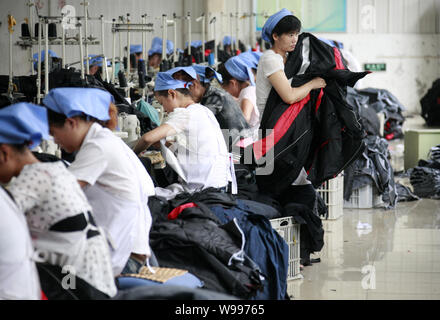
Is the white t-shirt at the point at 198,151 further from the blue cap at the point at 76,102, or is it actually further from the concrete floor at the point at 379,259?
the blue cap at the point at 76,102

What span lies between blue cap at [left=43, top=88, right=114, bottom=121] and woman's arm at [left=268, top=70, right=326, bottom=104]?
1.79 m

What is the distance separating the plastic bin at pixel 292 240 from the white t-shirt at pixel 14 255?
2.16 meters

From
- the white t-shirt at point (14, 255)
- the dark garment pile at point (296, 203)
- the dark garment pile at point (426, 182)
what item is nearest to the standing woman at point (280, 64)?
the dark garment pile at point (296, 203)

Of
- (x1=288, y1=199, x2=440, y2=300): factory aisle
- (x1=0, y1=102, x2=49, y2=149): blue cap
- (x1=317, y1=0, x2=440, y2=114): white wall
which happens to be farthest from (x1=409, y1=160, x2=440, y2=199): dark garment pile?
(x1=317, y1=0, x2=440, y2=114): white wall

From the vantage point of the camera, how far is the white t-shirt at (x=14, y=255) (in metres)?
1.99

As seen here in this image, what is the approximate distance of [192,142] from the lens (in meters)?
3.96

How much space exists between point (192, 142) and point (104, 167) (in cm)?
148

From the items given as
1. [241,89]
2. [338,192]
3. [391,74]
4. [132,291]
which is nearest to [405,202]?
[338,192]

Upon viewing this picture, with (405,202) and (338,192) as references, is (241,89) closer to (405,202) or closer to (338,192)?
(338,192)

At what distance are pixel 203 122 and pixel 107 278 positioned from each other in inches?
68.9

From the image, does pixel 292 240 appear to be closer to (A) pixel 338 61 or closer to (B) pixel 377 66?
(A) pixel 338 61

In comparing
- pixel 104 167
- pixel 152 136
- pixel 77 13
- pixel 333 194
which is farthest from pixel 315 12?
pixel 104 167

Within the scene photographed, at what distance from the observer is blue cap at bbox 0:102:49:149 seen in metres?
2.10

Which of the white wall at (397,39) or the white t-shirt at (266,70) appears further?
the white wall at (397,39)
